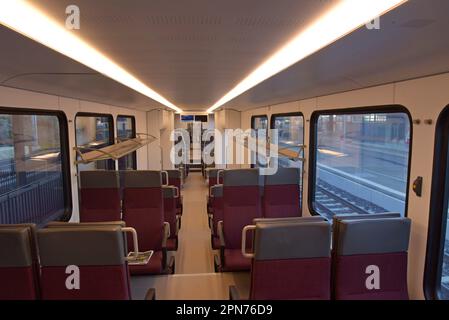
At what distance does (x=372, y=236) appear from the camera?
1.83 metres

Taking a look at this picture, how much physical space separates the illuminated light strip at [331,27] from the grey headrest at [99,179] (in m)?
2.20

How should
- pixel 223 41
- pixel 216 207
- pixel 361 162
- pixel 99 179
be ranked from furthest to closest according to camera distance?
pixel 216 207, pixel 361 162, pixel 99 179, pixel 223 41

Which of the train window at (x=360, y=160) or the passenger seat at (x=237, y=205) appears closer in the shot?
the train window at (x=360, y=160)

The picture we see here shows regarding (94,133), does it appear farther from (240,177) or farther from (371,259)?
(371,259)

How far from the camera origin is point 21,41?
137 cm

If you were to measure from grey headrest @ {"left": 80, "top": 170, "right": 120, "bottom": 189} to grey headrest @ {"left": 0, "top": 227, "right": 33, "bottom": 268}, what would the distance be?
1765mm

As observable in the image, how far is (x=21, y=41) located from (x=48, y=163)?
2.90 metres

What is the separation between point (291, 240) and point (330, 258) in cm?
29

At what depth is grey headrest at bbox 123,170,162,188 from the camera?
3.34 m

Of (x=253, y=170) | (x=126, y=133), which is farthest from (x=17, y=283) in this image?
(x=126, y=133)

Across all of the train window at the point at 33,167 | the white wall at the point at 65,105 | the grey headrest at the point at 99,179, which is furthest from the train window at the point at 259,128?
the train window at the point at 33,167

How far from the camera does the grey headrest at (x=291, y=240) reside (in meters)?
1.71

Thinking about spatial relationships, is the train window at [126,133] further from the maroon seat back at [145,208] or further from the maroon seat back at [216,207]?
the maroon seat back at [145,208]
